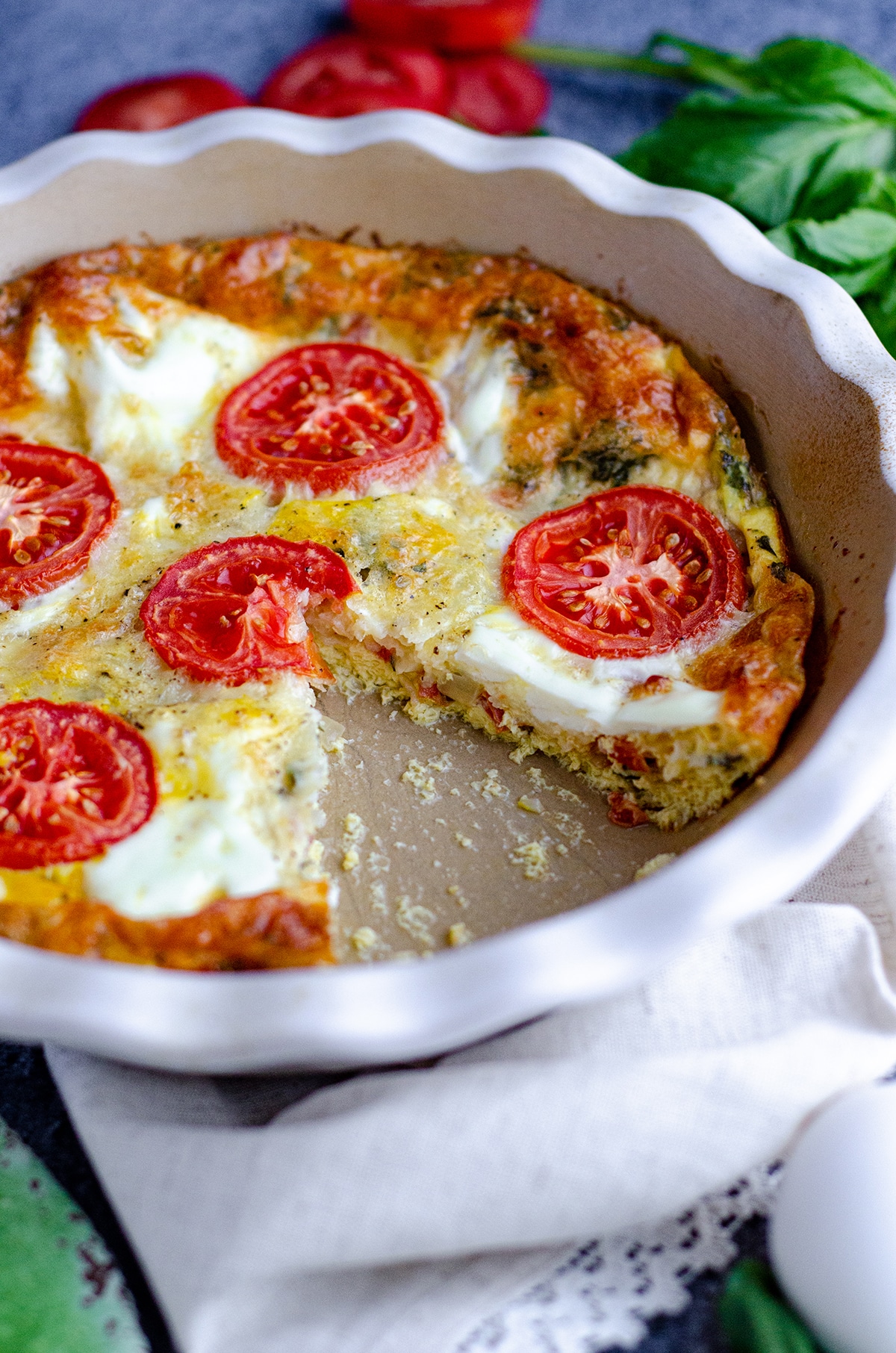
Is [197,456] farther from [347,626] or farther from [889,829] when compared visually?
[889,829]

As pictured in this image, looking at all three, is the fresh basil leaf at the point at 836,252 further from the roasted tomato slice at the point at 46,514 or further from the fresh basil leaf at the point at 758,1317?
the fresh basil leaf at the point at 758,1317

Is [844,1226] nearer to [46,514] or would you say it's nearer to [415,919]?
[415,919]

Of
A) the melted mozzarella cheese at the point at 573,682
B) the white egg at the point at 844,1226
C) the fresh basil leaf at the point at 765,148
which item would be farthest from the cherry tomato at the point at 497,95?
the white egg at the point at 844,1226

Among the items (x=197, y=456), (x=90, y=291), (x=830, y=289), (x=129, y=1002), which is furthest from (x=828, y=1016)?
(x=90, y=291)

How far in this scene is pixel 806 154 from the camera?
3.88m

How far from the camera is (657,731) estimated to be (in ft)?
9.91

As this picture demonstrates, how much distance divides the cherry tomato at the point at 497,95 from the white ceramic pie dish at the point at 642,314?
1.30 metres

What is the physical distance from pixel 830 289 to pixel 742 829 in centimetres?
171

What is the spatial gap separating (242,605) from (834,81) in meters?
2.54

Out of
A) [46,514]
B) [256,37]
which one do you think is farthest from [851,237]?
[256,37]

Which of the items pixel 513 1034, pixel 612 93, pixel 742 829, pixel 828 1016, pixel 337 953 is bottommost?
pixel 337 953

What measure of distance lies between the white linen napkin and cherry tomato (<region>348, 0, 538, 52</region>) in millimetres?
4229

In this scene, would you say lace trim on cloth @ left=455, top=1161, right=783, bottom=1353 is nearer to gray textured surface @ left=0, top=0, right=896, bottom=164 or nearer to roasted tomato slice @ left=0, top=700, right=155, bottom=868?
roasted tomato slice @ left=0, top=700, right=155, bottom=868

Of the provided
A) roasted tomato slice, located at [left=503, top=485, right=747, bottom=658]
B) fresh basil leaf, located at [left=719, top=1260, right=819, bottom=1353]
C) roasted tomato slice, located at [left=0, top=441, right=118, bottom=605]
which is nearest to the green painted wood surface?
fresh basil leaf, located at [left=719, top=1260, right=819, bottom=1353]
